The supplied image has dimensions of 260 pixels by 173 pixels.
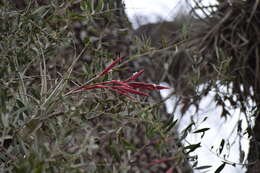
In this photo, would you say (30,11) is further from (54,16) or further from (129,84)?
(129,84)

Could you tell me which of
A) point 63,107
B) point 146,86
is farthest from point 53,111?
point 146,86

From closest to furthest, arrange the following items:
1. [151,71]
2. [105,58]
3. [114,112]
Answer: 1. [114,112]
2. [105,58]
3. [151,71]

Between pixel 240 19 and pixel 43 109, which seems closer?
pixel 43 109

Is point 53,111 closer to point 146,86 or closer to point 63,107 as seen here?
point 63,107

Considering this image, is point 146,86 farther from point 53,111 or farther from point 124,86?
point 53,111

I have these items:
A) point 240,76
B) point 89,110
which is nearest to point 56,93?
point 89,110

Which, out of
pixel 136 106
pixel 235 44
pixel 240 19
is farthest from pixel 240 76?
pixel 136 106

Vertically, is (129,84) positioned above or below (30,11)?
below

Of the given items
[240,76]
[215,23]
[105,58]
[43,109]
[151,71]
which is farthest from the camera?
[151,71]

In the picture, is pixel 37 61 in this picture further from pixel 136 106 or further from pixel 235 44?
pixel 235 44

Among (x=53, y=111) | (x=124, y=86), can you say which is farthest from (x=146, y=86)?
(x=53, y=111)

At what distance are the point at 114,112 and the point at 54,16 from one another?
7.7 inches

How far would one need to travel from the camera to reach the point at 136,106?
0.62m

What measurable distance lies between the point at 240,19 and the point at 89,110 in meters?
1.22
